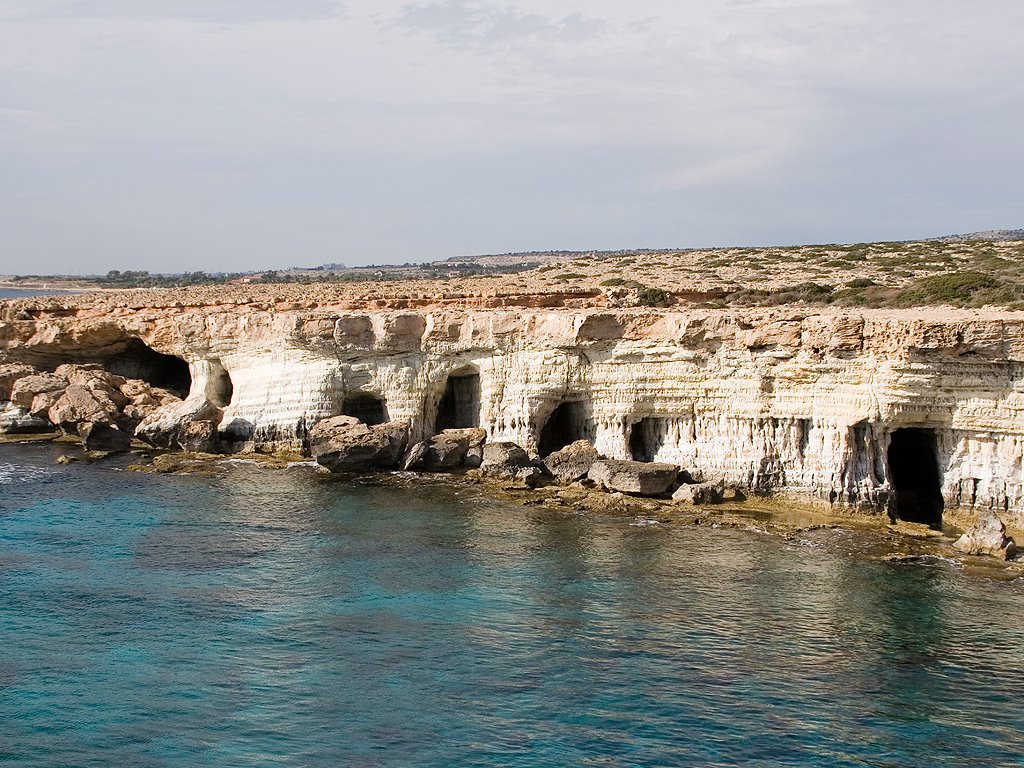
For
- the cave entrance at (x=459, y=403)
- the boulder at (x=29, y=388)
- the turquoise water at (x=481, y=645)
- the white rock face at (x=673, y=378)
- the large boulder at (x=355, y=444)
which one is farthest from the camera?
the boulder at (x=29, y=388)

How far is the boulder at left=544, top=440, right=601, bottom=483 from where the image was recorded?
35500mm

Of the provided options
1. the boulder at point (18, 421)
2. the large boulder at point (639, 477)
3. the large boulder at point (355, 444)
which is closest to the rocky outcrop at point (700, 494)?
the large boulder at point (639, 477)

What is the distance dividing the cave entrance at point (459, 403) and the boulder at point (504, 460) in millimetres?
3032

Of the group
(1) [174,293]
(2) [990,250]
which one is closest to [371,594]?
(1) [174,293]

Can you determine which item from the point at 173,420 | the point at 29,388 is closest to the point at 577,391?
the point at 173,420

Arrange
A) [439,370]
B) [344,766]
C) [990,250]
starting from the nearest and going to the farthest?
1. [344,766]
2. [439,370]
3. [990,250]

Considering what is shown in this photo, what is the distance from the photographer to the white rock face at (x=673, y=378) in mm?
30000

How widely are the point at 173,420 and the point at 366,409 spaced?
302 inches

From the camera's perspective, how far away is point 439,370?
3972 cm

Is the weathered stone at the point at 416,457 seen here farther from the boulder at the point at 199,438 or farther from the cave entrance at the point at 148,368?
the cave entrance at the point at 148,368

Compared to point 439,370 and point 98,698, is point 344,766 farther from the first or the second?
point 439,370

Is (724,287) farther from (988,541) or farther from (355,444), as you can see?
(988,541)

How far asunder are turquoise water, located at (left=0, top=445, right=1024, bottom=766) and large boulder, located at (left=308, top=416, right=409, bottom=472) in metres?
4.90

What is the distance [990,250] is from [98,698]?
5492 centimetres
